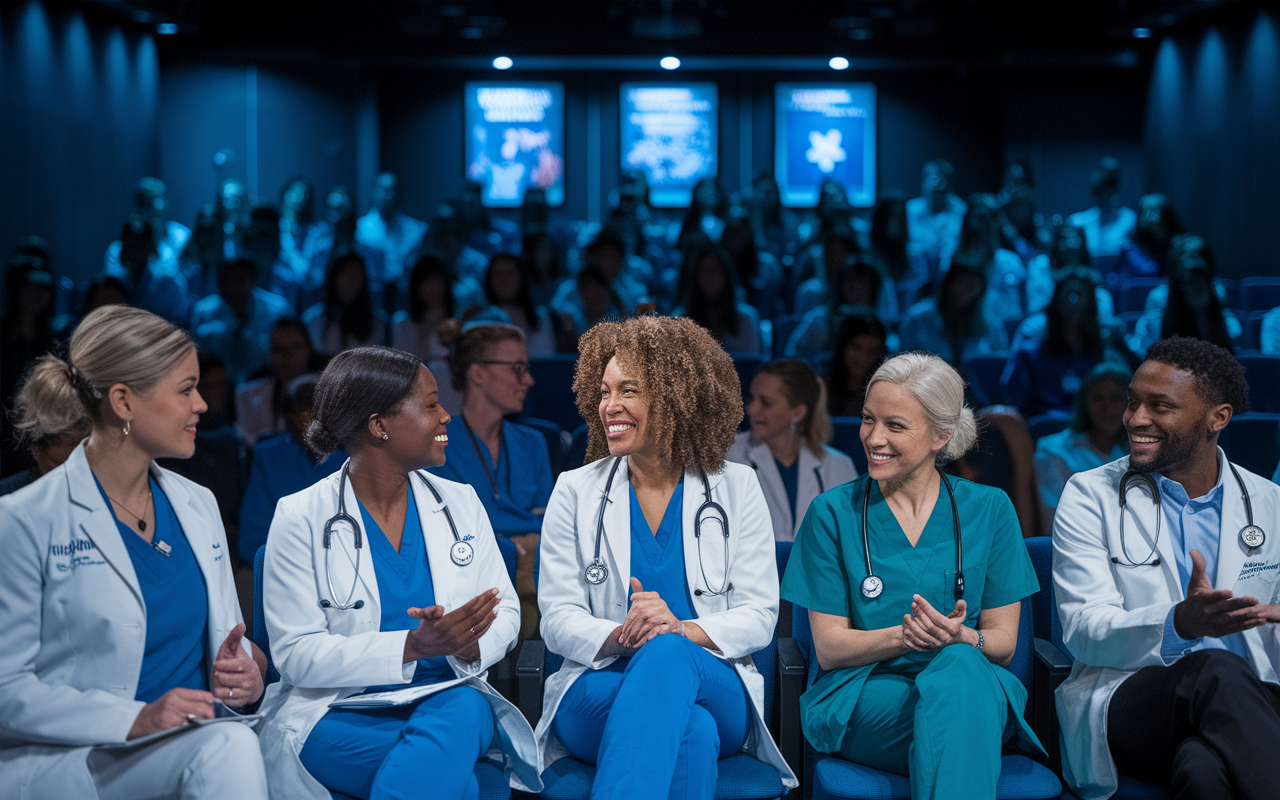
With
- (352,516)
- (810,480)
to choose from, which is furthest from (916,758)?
(810,480)

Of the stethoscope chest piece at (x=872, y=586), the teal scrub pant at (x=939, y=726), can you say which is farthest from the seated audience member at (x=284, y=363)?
the teal scrub pant at (x=939, y=726)

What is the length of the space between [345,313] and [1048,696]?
14.0 feet

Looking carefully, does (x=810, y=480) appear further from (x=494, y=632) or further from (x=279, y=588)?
(x=279, y=588)

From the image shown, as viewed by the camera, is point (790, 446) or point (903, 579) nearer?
point (903, 579)

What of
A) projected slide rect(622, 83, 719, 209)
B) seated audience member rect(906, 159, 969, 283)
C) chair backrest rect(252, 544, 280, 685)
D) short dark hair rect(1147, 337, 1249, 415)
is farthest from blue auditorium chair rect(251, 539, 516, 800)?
projected slide rect(622, 83, 719, 209)

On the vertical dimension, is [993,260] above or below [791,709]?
above

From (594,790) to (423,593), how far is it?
536 mm

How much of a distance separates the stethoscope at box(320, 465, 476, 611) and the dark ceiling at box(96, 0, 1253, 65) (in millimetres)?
8366

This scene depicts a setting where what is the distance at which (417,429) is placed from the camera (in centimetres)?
224

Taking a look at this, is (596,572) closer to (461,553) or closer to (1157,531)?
(461,553)

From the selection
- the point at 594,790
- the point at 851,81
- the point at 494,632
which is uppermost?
the point at 851,81

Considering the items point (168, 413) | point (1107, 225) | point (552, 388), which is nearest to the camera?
point (168, 413)

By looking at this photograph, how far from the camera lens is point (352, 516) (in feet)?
7.24

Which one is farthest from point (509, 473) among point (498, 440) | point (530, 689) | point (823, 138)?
point (823, 138)
